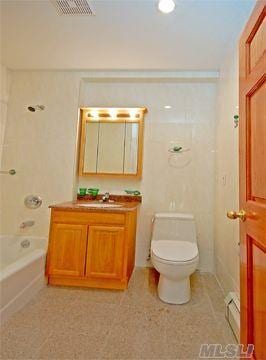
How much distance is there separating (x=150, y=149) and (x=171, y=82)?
0.86m

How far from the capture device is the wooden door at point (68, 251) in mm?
2018

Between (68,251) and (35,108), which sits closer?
(68,251)

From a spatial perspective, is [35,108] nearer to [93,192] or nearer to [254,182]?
[93,192]

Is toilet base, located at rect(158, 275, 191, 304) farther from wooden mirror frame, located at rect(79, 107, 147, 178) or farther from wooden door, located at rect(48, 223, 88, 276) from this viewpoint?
wooden mirror frame, located at rect(79, 107, 147, 178)

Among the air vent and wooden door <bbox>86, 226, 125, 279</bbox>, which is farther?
wooden door <bbox>86, 226, 125, 279</bbox>

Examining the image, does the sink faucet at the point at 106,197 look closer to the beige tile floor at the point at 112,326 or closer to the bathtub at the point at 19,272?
the bathtub at the point at 19,272

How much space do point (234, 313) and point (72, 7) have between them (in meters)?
2.56

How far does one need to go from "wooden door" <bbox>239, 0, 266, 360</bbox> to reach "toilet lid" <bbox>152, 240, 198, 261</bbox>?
790 mm

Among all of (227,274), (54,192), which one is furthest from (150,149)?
(227,274)

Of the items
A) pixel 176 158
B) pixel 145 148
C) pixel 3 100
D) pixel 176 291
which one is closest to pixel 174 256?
pixel 176 291

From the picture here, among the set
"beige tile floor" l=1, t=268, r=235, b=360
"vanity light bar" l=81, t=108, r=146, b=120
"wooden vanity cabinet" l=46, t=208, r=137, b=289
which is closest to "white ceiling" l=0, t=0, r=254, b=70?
"vanity light bar" l=81, t=108, r=146, b=120

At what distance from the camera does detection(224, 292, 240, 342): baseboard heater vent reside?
1.38 m

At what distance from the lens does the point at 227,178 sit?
1990 millimetres

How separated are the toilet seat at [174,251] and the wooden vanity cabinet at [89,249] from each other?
0.31 metres
